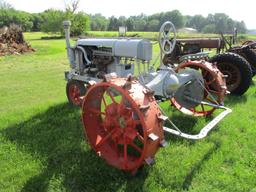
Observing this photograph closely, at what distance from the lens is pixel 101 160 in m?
3.76

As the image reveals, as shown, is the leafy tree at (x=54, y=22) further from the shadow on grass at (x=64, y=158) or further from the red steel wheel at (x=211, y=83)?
the red steel wheel at (x=211, y=83)

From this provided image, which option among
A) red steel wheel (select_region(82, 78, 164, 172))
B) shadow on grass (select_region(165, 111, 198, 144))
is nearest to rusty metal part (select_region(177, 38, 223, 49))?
shadow on grass (select_region(165, 111, 198, 144))

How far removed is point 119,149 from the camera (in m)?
3.77

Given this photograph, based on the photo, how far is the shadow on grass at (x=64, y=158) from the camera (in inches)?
131

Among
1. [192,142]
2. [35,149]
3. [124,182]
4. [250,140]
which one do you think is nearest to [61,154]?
[35,149]

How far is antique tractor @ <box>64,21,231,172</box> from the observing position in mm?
3160

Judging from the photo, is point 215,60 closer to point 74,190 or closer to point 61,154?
point 61,154

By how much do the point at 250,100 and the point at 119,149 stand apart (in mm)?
3923

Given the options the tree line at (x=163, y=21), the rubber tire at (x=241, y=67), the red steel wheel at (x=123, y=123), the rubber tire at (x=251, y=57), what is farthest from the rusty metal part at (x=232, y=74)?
the tree line at (x=163, y=21)

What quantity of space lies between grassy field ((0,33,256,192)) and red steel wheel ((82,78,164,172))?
20 centimetres

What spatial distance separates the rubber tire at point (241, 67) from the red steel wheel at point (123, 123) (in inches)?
136

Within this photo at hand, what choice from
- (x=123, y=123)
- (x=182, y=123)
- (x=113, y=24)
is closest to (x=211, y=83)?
(x=182, y=123)

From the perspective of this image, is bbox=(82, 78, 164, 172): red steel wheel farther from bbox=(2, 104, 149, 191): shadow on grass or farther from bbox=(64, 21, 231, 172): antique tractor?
bbox=(2, 104, 149, 191): shadow on grass

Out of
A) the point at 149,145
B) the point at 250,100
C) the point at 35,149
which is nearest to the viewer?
the point at 149,145
